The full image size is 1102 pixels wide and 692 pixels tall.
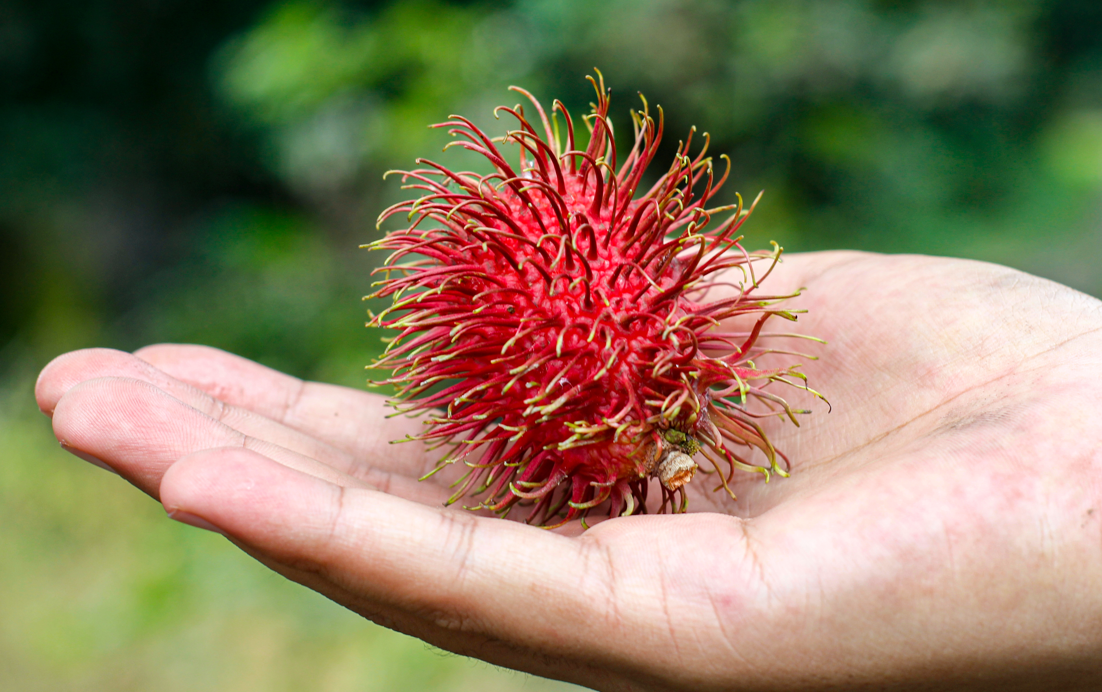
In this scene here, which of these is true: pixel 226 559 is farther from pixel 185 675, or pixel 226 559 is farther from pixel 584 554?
pixel 584 554

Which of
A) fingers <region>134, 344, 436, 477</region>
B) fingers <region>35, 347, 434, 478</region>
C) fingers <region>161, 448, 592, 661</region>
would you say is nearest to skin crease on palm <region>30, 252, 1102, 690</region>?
fingers <region>161, 448, 592, 661</region>

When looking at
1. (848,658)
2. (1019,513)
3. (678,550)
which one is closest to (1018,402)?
(1019,513)

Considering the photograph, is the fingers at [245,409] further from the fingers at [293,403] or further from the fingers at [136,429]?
the fingers at [136,429]

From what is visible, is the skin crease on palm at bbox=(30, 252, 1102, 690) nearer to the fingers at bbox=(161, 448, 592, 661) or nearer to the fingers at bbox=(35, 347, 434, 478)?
the fingers at bbox=(161, 448, 592, 661)

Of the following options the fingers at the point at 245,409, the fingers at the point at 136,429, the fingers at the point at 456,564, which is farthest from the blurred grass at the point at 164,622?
the fingers at the point at 136,429

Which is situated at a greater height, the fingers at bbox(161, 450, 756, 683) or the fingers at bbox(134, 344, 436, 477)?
the fingers at bbox(134, 344, 436, 477)

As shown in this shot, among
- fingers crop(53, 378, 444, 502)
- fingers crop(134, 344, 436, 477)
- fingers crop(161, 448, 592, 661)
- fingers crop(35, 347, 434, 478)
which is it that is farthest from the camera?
fingers crop(134, 344, 436, 477)
